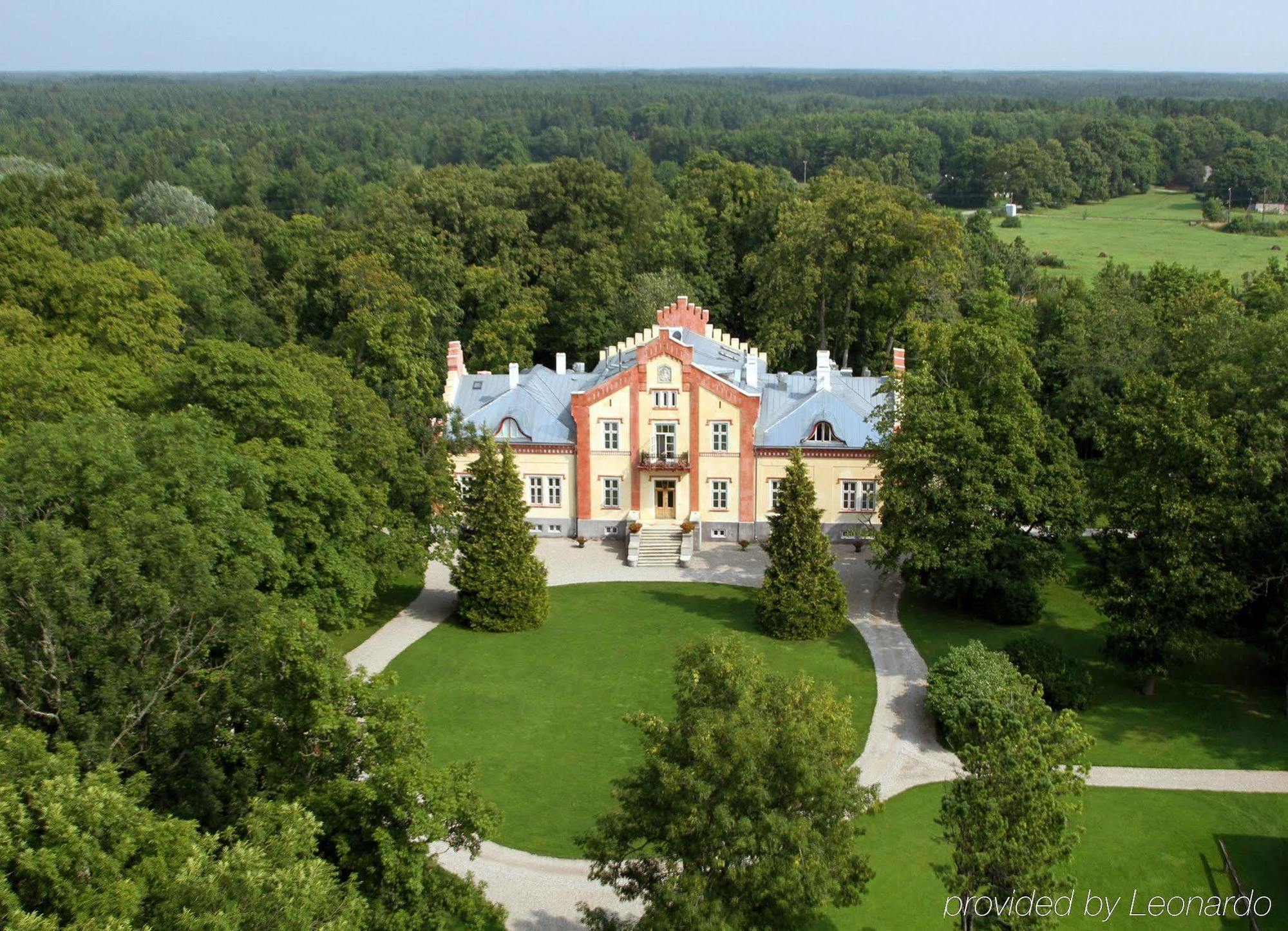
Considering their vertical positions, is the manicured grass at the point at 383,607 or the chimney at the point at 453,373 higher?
the chimney at the point at 453,373

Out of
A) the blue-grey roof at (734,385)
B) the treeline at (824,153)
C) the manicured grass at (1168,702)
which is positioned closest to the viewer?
the manicured grass at (1168,702)

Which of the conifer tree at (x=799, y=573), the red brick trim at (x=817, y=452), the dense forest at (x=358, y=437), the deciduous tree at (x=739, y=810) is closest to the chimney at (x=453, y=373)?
the dense forest at (x=358, y=437)

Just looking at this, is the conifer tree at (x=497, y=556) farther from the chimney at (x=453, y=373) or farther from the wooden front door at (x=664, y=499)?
the chimney at (x=453, y=373)

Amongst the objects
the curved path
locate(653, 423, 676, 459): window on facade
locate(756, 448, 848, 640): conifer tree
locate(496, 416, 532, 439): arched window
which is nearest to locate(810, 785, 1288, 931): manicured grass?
the curved path

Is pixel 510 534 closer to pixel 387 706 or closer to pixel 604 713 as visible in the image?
pixel 604 713

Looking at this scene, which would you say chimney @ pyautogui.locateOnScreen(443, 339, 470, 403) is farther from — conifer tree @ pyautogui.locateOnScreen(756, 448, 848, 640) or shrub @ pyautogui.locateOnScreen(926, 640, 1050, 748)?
shrub @ pyautogui.locateOnScreen(926, 640, 1050, 748)

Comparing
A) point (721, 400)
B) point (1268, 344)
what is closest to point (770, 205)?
point (721, 400)
